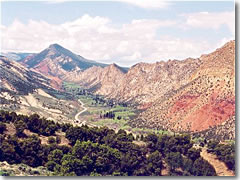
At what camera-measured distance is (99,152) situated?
164ft

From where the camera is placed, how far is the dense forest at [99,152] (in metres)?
44.2

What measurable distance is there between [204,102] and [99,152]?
309 ft

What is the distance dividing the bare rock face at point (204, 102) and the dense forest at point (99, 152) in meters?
65.0

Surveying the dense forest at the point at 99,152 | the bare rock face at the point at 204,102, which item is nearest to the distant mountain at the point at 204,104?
the bare rock face at the point at 204,102

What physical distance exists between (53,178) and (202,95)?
4579 inches

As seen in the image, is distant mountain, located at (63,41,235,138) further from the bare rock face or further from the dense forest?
the dense forest

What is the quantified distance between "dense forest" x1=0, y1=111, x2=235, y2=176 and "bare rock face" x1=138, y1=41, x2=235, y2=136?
6502cm

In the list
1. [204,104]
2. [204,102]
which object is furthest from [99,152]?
[204,102]

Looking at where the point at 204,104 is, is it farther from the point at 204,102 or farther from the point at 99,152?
the point at 99,152

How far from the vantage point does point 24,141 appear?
4934 centimetres

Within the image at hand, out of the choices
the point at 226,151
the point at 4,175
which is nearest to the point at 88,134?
the point at 226,151

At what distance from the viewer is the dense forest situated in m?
44.2

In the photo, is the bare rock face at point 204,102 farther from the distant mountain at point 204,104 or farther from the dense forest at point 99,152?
the dense forest at point 99,152

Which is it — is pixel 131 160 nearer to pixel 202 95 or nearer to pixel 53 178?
pixel 53 178
